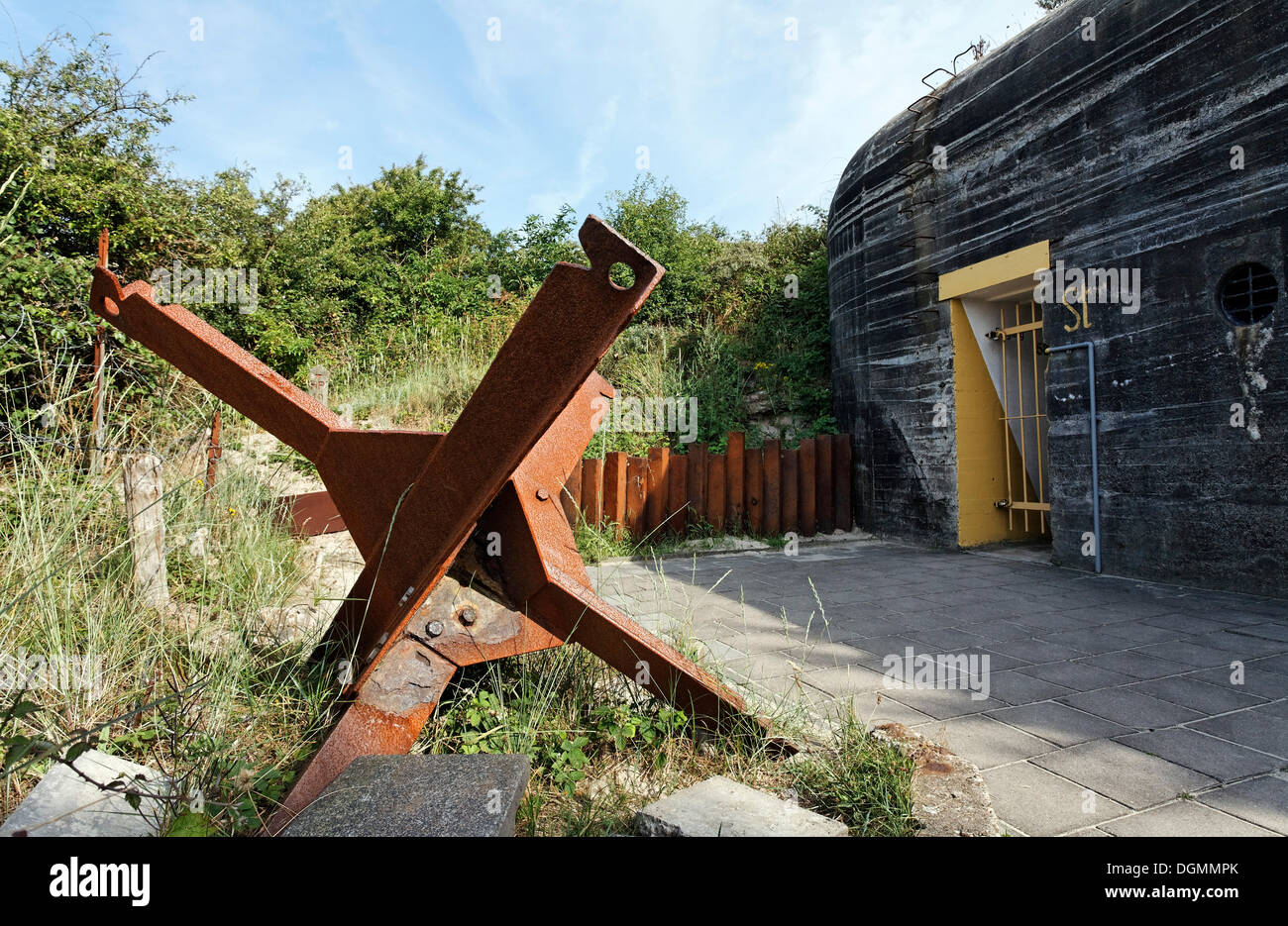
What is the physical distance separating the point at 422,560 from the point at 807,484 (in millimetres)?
6255

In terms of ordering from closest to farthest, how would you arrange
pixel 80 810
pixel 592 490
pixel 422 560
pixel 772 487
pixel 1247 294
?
pixel 80 810 < pixel 422 560 < pixel 1247 294 < pixel 592 490 < pixel 772 487

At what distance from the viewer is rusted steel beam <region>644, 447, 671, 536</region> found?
703cm

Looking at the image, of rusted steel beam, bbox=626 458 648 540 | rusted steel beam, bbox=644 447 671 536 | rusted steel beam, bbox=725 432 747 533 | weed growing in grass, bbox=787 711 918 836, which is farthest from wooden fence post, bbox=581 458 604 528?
weed growing in grass, bbox=787 711 918 836

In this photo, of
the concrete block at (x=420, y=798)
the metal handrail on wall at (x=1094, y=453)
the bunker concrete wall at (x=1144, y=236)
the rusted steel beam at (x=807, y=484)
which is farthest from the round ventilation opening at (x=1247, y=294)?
the concrete block at (x=420, y=798)

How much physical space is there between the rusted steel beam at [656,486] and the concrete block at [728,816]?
5.32 m

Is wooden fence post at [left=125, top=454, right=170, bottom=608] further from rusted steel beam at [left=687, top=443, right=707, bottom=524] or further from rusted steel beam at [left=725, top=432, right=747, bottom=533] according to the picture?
rusted steel beam at [left=725, top=432, right=747, bottom=533]

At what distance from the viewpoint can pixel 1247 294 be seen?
14.5ft

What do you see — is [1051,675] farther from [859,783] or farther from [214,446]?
[214,446]

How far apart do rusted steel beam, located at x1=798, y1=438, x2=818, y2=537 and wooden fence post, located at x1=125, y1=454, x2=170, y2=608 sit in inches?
236

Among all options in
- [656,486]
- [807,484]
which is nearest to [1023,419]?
[807,484]

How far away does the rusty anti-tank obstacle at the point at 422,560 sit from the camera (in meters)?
1.69

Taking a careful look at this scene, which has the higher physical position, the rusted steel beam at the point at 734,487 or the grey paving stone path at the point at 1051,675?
the rusted steel beam at the point at 734,487

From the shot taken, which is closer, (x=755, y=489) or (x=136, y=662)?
(x=136, y=662)

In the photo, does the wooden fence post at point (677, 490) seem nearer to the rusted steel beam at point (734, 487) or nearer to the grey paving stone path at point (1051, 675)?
the rusted steel beam at point (734, 487)
